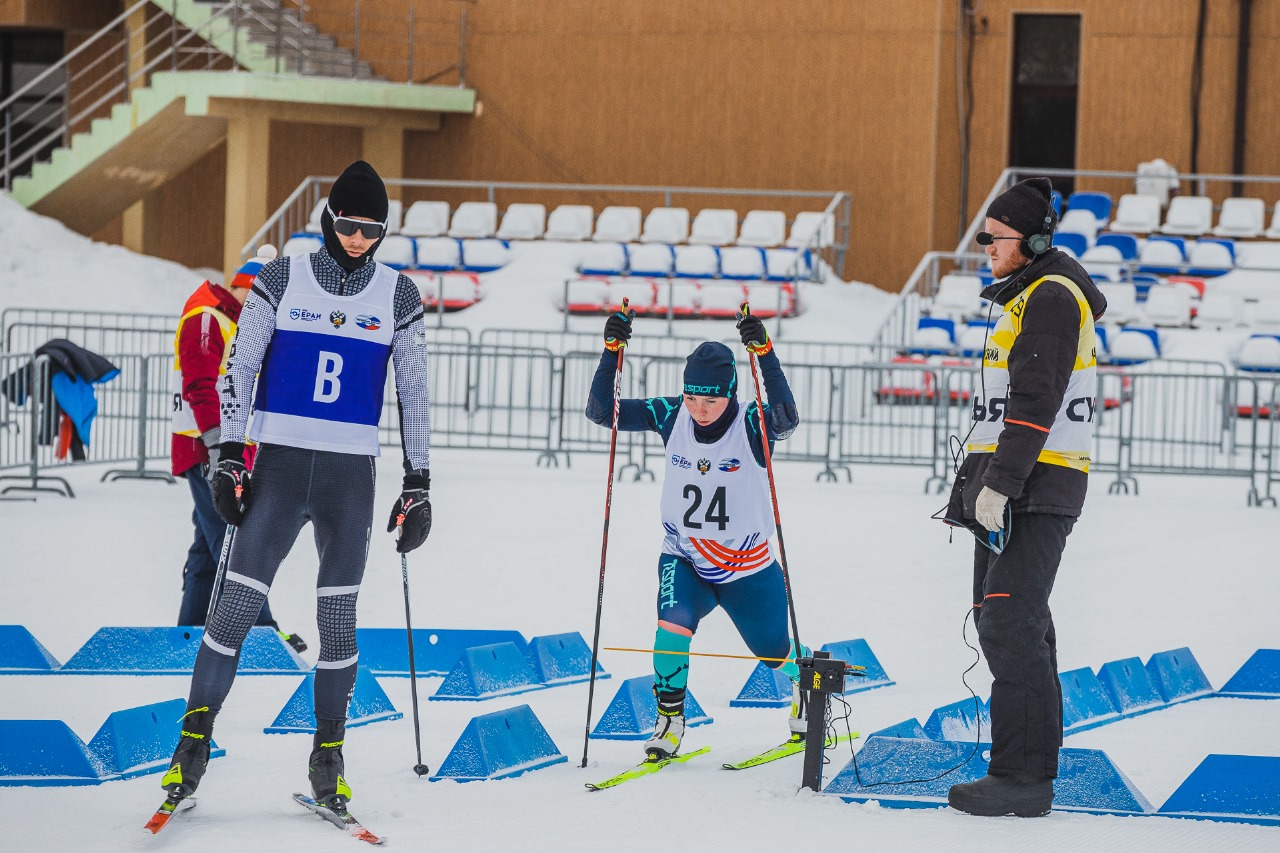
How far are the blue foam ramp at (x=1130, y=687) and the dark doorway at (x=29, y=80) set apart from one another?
25427mm

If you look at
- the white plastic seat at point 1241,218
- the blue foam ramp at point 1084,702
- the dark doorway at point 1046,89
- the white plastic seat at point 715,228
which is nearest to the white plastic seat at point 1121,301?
the white plastic seat at point 1241,218

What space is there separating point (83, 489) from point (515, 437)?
484 cm

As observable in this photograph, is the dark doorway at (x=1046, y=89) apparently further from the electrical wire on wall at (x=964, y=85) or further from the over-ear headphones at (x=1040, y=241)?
the over-ear headphones at (x=1040, y=241)

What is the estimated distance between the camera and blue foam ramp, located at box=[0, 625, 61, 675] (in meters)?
7.45

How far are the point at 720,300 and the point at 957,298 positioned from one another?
2953mm

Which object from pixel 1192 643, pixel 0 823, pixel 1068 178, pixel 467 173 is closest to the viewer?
pixel 0 823

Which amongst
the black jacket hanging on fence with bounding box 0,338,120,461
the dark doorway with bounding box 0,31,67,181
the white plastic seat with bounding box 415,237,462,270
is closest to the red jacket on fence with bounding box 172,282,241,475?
the black jacket hanging on fence with bounding box 0,338,120,461

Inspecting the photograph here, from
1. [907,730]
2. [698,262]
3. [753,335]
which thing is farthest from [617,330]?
[698,262]

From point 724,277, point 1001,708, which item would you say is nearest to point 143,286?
point 724,277

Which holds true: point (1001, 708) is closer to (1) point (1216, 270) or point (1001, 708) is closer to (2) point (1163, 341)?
(2) point (1163, 341)

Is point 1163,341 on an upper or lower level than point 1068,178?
lower

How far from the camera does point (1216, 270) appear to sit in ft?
72.3

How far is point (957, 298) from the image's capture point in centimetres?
2106

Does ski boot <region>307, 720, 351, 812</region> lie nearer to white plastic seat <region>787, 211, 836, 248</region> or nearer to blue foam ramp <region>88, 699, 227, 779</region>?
blue foam ramp <region>88, 699, 227, 779</region>
